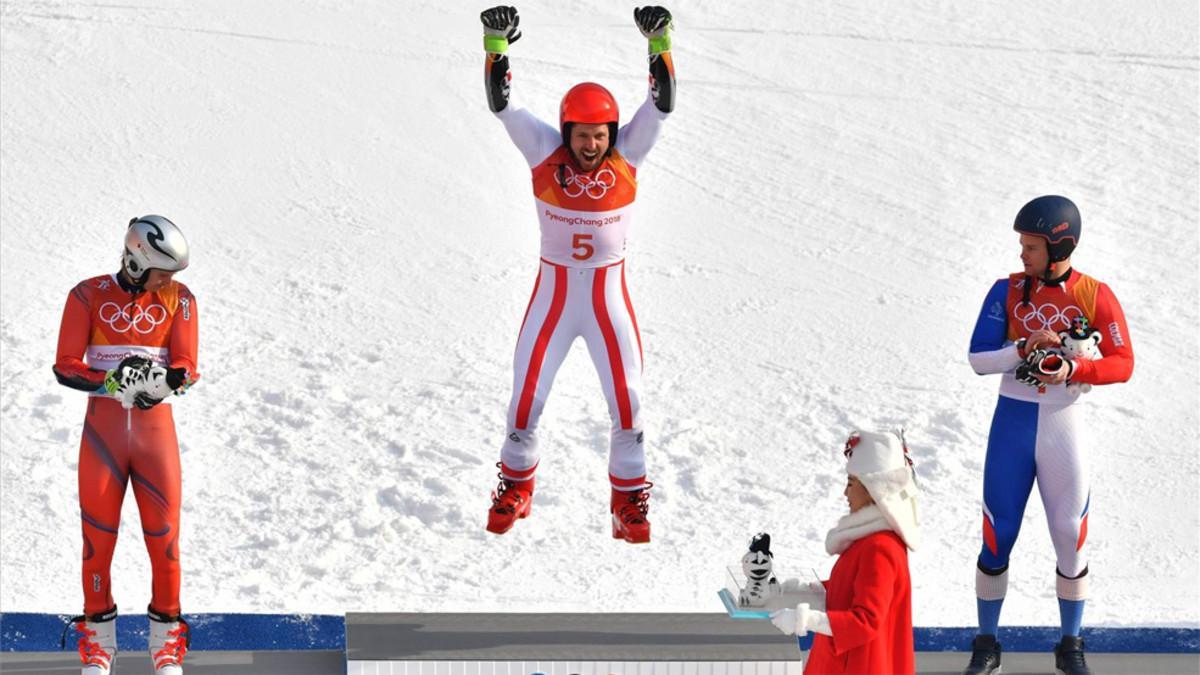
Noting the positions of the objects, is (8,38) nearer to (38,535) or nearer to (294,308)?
(294,308)

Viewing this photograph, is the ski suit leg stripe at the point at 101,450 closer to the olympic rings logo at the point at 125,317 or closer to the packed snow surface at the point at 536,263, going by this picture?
the olympic rings logo at the point at 125,317

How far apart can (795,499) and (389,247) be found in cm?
480

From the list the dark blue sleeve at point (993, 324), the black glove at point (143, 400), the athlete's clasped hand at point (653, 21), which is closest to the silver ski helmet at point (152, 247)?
the black glove at point (143, 400)

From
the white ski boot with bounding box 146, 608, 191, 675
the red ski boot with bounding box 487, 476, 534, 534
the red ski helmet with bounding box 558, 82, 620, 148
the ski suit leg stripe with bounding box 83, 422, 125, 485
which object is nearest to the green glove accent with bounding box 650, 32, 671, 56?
the red ski helmet with bounding box 558, 82, 620, 148

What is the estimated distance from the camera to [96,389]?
870cm

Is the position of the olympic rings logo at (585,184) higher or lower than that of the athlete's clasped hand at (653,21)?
lower

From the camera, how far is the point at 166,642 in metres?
9.04

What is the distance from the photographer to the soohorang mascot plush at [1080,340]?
9.05 m

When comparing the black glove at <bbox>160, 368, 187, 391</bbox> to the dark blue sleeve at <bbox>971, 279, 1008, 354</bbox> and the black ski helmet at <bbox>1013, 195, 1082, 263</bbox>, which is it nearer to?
the dark blue sleeve at <bbox>971, 279, 1008, 354</bbox>

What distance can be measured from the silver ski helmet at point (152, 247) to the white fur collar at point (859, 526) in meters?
3.05

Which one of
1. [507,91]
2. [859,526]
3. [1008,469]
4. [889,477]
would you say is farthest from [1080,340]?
[507,91]

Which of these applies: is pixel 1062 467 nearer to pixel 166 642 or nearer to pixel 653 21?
pixel 653 21

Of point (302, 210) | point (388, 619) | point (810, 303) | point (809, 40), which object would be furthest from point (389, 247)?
point (388, 619)

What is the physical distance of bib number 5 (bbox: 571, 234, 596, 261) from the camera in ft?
30.0
